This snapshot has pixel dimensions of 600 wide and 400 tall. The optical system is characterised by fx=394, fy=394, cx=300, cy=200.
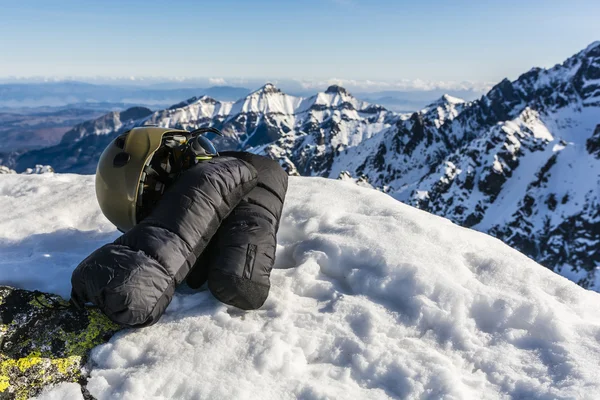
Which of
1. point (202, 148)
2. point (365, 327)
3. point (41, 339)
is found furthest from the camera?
point (202, 148)

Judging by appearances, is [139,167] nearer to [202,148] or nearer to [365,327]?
[202,148]

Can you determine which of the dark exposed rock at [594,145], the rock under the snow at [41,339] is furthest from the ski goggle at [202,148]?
the dark exposed rock at [594,145]

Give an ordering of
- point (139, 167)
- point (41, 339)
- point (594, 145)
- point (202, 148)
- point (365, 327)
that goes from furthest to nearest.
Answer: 1. point (594, 145)
2. point (202, 148)
3. point (139, 167)
4. point (365, 327)
5. point (41, 339)

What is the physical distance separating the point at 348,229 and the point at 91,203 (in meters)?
6.47

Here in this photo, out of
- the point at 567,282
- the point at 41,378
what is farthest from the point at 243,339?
the point at 567,282

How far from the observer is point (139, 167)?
6402 mm

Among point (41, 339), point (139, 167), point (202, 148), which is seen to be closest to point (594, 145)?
point (202, 148)

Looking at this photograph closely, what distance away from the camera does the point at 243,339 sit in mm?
5082

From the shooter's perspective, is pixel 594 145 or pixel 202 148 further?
pixel 594 145

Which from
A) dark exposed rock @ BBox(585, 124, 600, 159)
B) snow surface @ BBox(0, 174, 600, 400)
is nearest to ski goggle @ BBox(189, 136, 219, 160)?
snow surface @ BBox(0, 174, 600, 400)

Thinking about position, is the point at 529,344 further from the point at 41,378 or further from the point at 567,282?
the point at 41,378

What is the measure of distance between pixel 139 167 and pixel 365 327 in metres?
4.30

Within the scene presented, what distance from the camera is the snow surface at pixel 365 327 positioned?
4.55m

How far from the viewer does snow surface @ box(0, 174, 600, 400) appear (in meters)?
4.55
